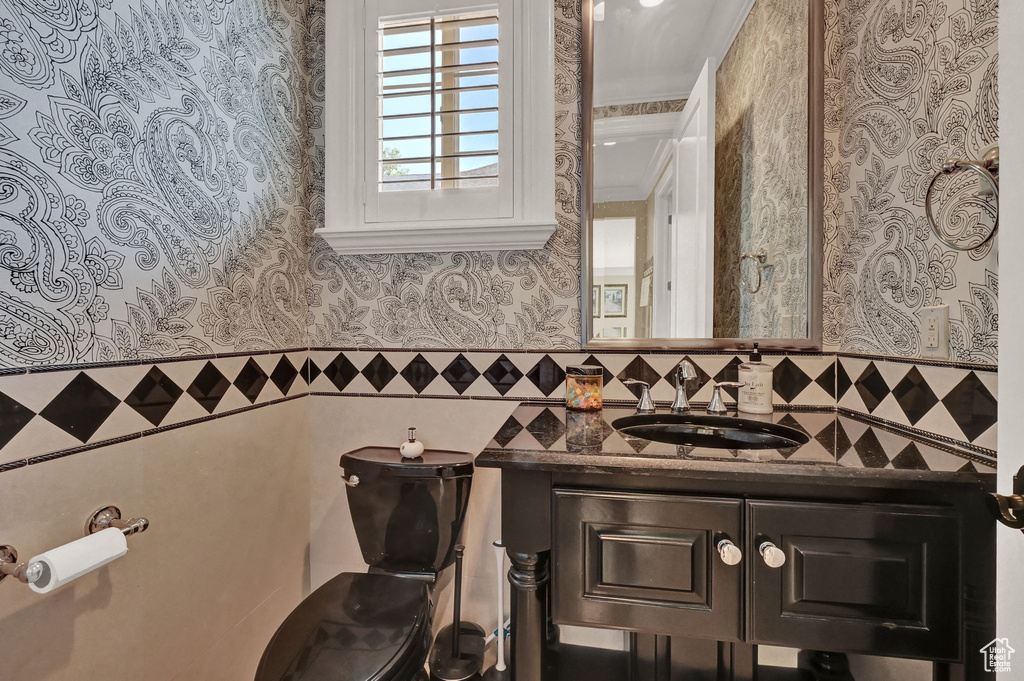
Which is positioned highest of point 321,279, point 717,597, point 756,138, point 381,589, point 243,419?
point 756,138

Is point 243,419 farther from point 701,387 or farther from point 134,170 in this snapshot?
point 701,387

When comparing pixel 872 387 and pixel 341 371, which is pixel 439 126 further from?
pixel 872 387

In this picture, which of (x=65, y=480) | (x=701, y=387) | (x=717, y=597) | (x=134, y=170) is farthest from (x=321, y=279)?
(x=717, y=597)

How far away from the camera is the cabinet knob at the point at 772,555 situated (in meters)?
0.78

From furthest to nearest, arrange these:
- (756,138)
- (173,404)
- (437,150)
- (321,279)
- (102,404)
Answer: (321,279), (437,150), (756,138), (173,404), (102,404)

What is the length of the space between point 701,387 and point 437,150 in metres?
1.12

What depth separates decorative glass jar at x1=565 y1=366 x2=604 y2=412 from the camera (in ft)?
4.34

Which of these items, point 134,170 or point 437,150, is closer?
point 134,170

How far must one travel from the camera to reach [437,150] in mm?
1481

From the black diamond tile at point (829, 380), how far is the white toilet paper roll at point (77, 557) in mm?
1736

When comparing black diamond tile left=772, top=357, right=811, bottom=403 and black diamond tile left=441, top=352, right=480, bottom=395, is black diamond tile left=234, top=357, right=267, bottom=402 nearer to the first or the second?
black diamond tile left=441, top=352, right=480, bottom=395

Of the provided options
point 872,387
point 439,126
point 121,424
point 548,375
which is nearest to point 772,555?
point 872,387

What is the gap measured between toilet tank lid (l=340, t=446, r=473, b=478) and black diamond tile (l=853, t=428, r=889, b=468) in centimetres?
94

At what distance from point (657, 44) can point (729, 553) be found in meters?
1.39
